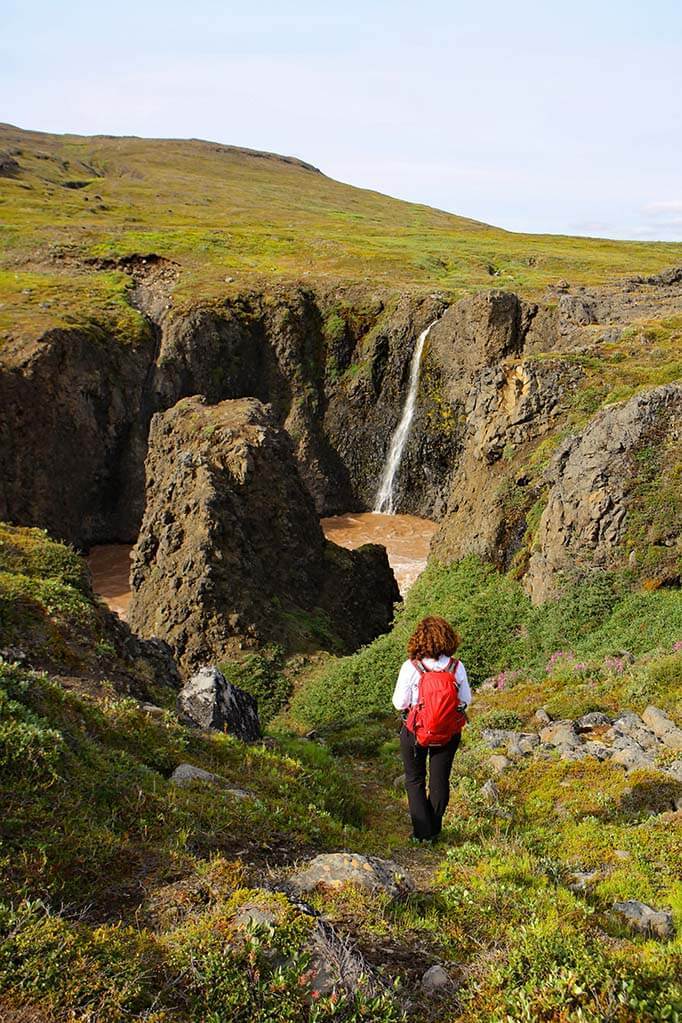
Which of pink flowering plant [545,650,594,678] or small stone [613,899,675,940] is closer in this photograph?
small stone [613,899,675,940]

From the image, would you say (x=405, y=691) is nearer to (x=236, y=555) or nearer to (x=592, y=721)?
(x=592, y=721)

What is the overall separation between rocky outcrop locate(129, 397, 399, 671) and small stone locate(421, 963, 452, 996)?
625 inches

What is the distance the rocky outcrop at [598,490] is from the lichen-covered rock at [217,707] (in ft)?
30.2

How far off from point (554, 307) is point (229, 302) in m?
20.3

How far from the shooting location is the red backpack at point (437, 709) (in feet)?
27.2

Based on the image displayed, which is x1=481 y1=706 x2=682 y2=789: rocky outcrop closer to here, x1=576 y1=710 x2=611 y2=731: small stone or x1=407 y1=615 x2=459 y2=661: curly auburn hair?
x1=576 y1=710 x2=611 y2=731: small stone

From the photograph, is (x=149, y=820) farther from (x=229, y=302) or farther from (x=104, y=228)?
(x=104, y=228)

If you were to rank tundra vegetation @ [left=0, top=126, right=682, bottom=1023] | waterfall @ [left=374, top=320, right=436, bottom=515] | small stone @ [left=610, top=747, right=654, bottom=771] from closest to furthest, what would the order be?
tundra vegetation @ [left=0, top=126, right=682, bottom=1023], small stone @ [left=610, top=747, right=654, bottom=771], waterfall @ [left=374, top=320, right=436, bottom=515]

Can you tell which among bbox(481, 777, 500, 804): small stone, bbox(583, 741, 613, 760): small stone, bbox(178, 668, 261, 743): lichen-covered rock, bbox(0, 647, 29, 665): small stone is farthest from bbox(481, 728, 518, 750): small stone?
bbox(0, 647, 29, 665): small stone

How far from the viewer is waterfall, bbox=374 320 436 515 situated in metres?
44.7

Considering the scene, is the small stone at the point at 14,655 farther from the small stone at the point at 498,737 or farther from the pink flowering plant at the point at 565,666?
the pink flowering plant at the point at 565,666

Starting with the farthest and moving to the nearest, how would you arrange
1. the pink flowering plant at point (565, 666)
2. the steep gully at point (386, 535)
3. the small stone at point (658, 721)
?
the steep gully at point (386, 535) → the pink flowering plant at point (565, 666) → the small stone at point (658, 721)

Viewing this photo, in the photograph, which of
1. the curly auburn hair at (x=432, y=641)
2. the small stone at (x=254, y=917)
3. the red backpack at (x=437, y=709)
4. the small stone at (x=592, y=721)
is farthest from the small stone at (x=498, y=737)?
the small stone at (x=254, y=917)

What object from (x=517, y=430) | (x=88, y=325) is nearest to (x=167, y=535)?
(x=517, y=430)
